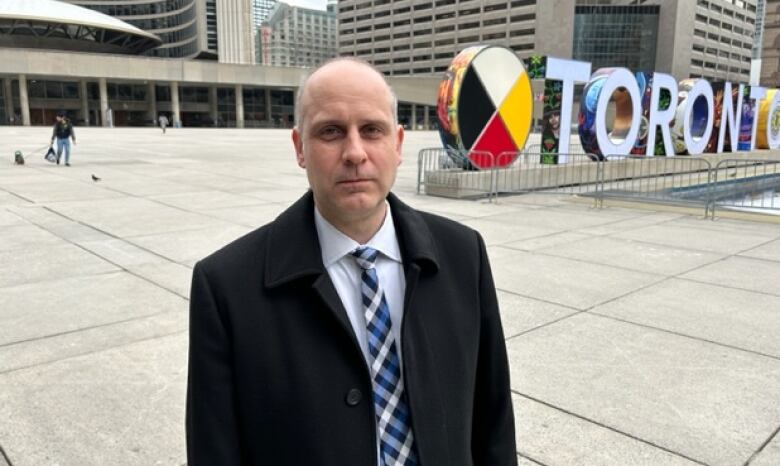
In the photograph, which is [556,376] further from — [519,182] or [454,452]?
[519,182]

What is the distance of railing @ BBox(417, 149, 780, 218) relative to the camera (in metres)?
12.8

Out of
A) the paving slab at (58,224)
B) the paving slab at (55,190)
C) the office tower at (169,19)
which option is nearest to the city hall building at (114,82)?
the office tower at (169,19)

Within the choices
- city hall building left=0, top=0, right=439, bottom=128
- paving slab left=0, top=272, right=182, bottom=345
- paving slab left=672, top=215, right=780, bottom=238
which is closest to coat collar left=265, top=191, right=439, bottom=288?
paving slab left=0, top=272, right=182, bottom=345

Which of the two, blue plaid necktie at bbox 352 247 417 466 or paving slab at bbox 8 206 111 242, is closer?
blue plaid necktie at bbox 352 247 417 466

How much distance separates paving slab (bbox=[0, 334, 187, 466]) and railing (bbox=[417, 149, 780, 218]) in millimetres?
9965

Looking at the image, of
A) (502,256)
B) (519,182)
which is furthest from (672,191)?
(502,256)

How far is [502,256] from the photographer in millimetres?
7805

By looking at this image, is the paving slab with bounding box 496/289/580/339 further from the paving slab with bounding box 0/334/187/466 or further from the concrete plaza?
the paving slab with bounding box 0/334/187/466

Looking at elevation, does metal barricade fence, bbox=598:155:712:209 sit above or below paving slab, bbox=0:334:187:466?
above

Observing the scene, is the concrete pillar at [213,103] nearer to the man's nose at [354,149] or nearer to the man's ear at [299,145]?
the man's ear at [299,145]

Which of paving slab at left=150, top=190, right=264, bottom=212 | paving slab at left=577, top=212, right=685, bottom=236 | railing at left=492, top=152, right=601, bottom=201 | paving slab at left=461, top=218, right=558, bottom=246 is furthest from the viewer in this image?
railing at left=492, top=152, right=601, bottom=201

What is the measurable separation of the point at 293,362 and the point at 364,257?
328 mm

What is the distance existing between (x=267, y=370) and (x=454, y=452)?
22.5 inches

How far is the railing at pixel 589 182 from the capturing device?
504 inches
